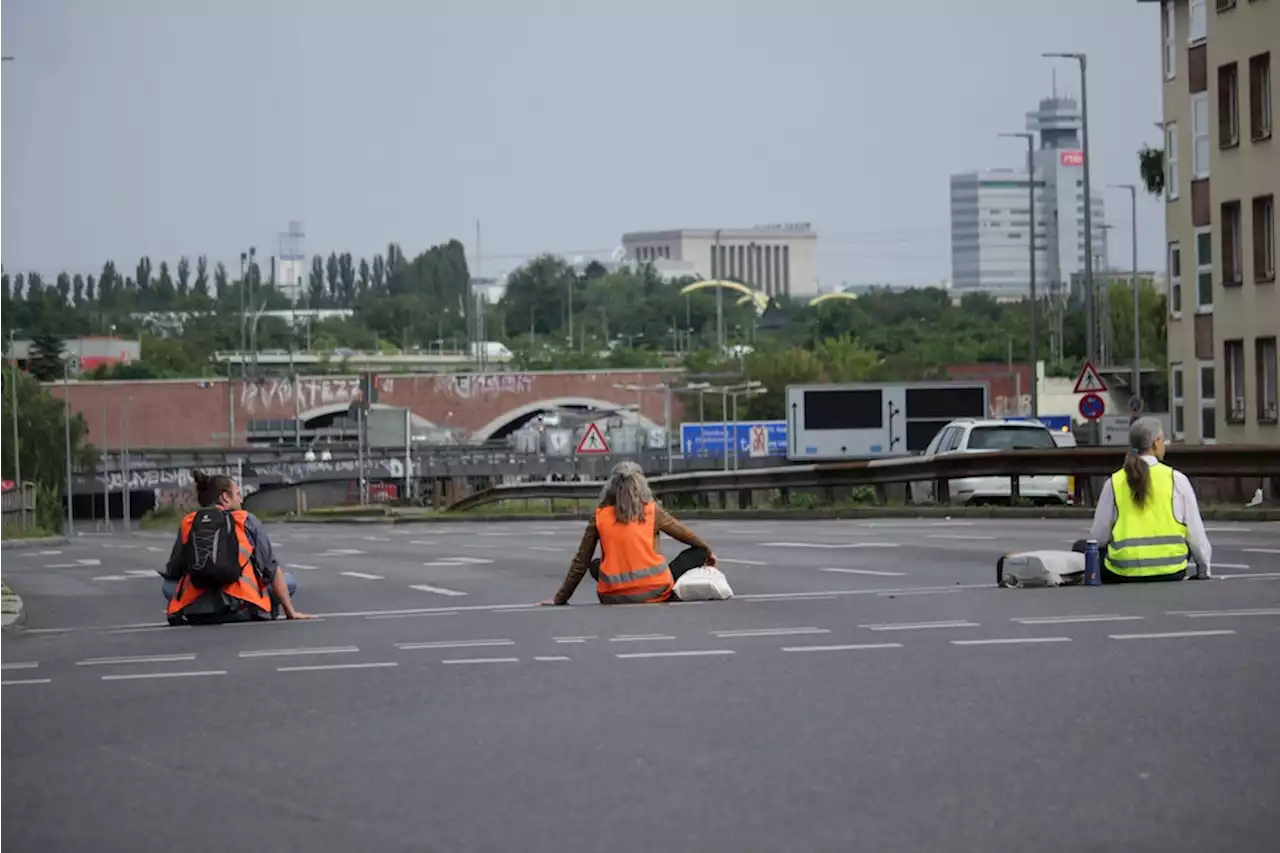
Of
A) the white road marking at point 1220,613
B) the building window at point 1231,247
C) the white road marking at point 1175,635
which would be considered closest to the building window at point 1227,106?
the building window at point 1231,247

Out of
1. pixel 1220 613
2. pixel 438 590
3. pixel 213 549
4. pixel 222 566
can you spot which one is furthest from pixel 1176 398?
pixel 1220 613

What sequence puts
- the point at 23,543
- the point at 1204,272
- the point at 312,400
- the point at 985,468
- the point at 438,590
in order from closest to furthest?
1. the point at 438,590
2. the point at 985,468
3. the point at 23,543
4. the point at 1204,272
5. the point at 312,400

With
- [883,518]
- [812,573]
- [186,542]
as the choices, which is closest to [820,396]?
[883,518]

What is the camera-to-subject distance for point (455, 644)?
15.5 meters

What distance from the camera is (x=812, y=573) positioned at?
74.5ft

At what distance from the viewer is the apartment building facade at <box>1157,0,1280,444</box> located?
48500 millimetres

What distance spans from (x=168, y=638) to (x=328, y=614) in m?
2.81

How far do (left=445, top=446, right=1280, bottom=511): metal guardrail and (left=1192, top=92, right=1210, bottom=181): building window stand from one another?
1398cm

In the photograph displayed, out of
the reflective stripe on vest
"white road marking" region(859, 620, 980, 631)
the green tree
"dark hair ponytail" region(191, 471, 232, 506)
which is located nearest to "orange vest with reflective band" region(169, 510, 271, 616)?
"dark hair ponytail" region(191, 471, 232, 506)

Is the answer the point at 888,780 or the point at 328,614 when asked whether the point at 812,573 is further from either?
the point at 888,780

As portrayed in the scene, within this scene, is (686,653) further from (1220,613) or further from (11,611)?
(11,611)

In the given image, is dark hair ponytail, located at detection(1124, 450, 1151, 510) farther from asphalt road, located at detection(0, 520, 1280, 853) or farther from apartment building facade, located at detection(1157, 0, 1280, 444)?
apartment building facade, located at detection(1157, 0, 1280, 444)

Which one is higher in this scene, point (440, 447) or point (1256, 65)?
point (1256, 65)

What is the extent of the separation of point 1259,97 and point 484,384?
394 ft
